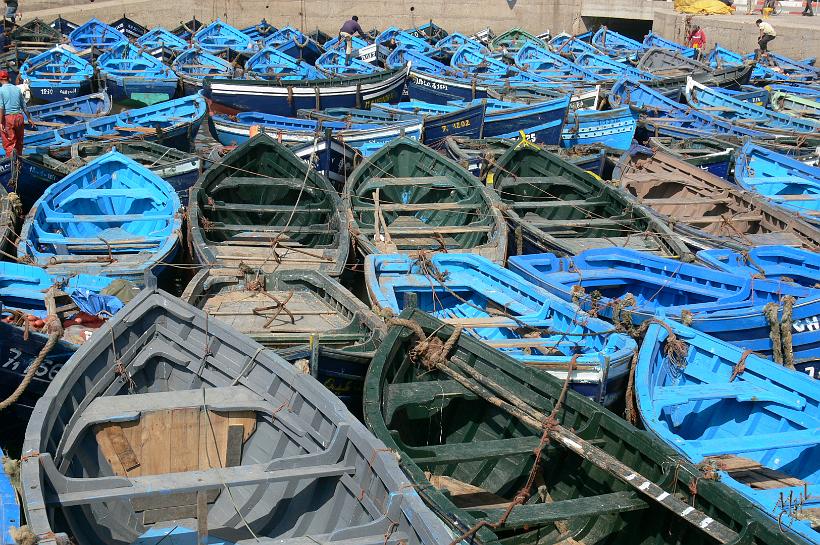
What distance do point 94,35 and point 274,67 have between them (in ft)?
25.9

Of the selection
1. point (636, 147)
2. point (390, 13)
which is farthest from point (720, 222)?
point (390, 13)

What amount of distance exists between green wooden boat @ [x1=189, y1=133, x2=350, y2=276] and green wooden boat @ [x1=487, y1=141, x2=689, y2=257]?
2775 mm

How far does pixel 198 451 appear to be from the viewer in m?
7.44

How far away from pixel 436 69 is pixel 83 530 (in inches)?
787

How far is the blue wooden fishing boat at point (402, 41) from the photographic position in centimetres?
2936

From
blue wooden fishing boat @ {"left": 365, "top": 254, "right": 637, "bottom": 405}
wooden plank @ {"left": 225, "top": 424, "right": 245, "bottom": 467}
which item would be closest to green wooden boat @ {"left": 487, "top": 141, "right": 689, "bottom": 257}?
blue wooden fishing boat @ {"left": 365, "top": 254, "right": 637, "bottom": 405}

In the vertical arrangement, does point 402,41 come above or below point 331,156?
below

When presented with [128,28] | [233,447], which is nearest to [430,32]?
[128,28]

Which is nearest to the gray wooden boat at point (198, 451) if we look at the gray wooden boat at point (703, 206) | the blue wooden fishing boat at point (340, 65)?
the gray wooden boat at point (703, 206)

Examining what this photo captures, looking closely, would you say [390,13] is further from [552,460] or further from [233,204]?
[552,460]

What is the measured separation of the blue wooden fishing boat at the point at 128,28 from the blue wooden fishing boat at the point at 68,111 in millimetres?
12712

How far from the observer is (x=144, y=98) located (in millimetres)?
21438

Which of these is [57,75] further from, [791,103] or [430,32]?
[791,103]

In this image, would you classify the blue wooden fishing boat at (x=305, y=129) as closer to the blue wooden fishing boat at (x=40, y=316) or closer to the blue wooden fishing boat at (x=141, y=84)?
the blue wooden fishing boat at (x=141, y=84)
